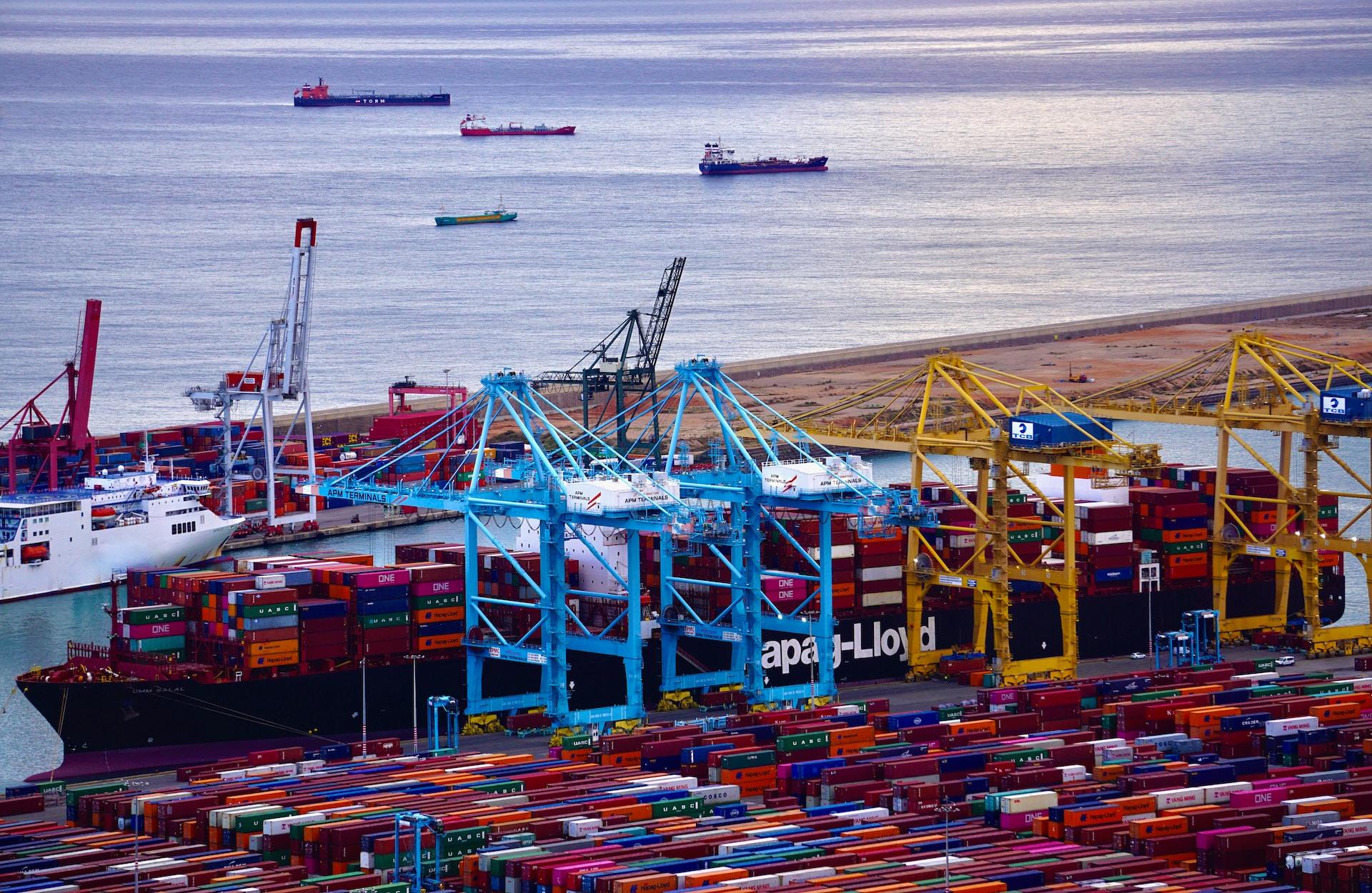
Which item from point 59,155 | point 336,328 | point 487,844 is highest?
point 59,155

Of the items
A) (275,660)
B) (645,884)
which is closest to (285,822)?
(645,884)

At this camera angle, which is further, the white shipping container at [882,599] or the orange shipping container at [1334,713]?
the white shipping container at [882,599]

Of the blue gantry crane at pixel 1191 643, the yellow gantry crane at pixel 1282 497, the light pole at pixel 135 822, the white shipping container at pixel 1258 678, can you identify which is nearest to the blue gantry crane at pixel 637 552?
the white shipping container at pixel 1258 678

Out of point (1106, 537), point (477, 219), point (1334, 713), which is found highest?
point (477, 219)

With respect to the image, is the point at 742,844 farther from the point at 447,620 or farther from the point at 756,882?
the point at 447,620

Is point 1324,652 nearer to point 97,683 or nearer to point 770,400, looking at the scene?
point 97,683

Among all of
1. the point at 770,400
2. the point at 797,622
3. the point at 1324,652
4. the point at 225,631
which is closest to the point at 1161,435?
the point at 770,400

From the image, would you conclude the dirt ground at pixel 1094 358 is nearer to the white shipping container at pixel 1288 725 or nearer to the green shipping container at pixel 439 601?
the green shipping container at pixel 439 601
